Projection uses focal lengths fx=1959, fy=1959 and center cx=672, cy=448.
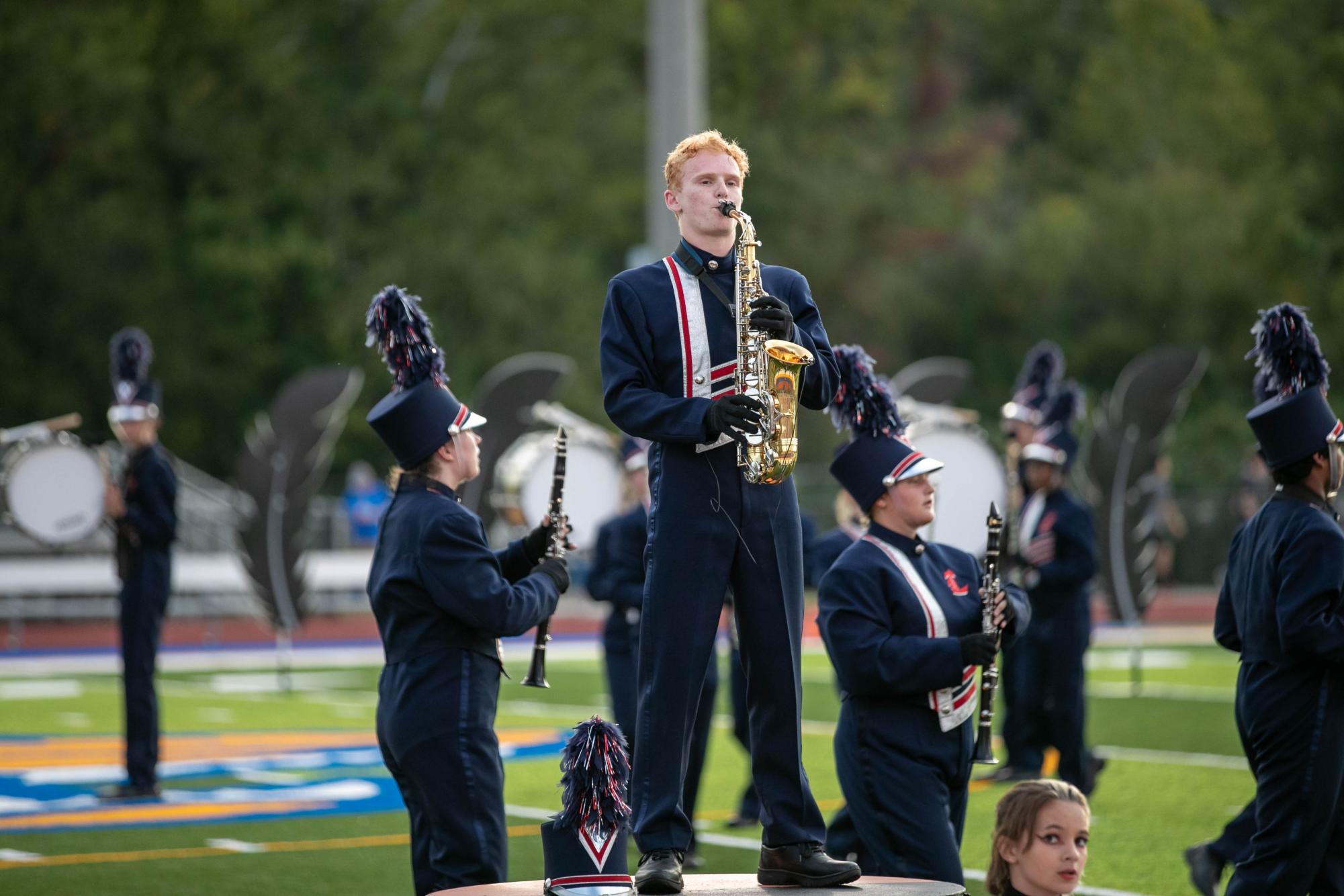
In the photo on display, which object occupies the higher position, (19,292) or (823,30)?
(823,30)


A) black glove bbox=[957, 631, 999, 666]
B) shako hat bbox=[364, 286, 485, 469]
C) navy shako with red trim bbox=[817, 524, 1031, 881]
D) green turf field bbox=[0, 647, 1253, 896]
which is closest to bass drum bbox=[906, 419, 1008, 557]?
green turf field bbox=[0, 647, 1253, 896]

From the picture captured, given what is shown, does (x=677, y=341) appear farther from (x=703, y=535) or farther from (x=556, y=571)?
(x=556, y=571)

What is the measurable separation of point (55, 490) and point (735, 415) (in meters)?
8.50

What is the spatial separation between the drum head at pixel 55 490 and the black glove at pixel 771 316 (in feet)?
27.0

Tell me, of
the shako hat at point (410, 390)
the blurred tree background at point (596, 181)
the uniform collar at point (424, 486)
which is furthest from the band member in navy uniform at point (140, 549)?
the blurred tree background at point (596, 181)

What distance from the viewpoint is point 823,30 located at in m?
45.5

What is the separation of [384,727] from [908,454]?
1998mm

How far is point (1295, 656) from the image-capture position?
650cm

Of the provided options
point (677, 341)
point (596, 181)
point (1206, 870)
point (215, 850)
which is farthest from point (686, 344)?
point (596, 181)

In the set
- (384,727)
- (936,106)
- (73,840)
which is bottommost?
(73,840)

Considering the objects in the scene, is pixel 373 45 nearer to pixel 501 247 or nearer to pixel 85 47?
pixel 501 247

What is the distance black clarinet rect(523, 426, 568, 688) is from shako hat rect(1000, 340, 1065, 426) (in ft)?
19.9

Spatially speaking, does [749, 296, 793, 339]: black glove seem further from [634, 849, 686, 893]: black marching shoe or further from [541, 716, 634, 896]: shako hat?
[634, 849, 686, 893]: black marching shoe

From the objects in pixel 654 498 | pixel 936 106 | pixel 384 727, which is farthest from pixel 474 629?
pixel 936 106
